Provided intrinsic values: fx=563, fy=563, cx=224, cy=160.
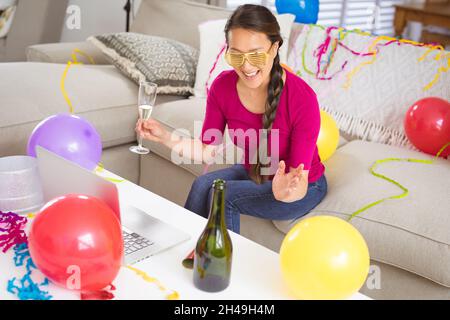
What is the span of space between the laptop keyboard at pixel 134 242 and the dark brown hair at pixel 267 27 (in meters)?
0.54

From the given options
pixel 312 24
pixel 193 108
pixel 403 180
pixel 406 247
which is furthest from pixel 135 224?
pixel 312 24

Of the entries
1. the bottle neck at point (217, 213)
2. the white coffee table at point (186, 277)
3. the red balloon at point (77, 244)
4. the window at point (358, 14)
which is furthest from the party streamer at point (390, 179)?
the window at point (358, 14)

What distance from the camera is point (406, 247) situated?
5.33 feet

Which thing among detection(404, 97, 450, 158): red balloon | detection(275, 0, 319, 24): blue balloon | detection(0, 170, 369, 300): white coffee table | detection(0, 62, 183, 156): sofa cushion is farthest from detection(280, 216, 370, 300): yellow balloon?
detection(275, 0, 319, 24): blue balloon

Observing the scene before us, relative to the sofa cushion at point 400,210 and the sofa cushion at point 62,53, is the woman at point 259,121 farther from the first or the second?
the sofa cushion at point 62,53

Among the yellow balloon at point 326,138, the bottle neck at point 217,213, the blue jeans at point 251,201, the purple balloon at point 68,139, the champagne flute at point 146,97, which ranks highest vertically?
the champagne flute at point 146,97

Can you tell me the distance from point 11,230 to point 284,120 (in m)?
0.81

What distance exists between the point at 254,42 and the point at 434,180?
828 millimetres

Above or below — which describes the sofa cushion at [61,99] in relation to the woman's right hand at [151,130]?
below

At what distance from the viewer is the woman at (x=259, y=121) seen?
1.50 meters

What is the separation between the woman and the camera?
1496 mm

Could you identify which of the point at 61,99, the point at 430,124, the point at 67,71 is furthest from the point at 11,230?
the point at 430,124

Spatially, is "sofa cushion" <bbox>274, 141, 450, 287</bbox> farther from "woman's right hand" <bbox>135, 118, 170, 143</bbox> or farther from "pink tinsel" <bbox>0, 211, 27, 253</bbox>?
"pink tinsel" <bbox>0, 211, 27, 253</bbox>

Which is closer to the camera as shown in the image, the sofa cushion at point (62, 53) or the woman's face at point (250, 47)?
the woman's face at point (250, 47)
